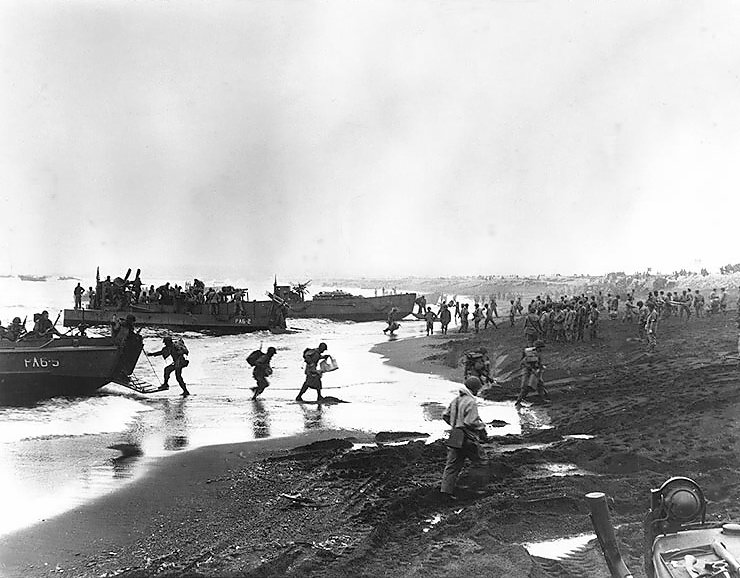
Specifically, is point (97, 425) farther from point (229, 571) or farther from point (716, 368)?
point (716, 368)

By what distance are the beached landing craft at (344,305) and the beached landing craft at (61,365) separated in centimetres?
2984

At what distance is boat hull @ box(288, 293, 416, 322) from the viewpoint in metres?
48.0

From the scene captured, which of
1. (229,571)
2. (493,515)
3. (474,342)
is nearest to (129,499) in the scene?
(229,571)

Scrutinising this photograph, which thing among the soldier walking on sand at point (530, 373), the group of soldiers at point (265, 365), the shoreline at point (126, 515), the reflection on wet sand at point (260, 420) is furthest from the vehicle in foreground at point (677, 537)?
the group of soldiers at point (265, 365)

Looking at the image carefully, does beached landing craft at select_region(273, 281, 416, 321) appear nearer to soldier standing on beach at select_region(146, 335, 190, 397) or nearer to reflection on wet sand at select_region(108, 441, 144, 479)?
soldier standing on beach at select_region(146, 335, 190, 397)

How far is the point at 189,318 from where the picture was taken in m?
38.8

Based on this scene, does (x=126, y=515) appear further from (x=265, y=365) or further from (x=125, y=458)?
(x=265, y=365)

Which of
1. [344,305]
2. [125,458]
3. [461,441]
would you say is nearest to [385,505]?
[461,441]

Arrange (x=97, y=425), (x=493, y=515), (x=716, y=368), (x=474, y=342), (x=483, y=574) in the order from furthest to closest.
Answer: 1. (x=474, y=342)
2. (x=716, y=368)
3. (x=97, y=425)
4. (x=493, y=515)
5. (x=483, y=574)

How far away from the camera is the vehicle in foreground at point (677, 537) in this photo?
158 inches

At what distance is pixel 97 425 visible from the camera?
13.0 meters

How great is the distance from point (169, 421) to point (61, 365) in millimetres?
4934

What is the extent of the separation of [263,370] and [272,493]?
8247mm

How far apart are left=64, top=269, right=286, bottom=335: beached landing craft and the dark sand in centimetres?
2898
